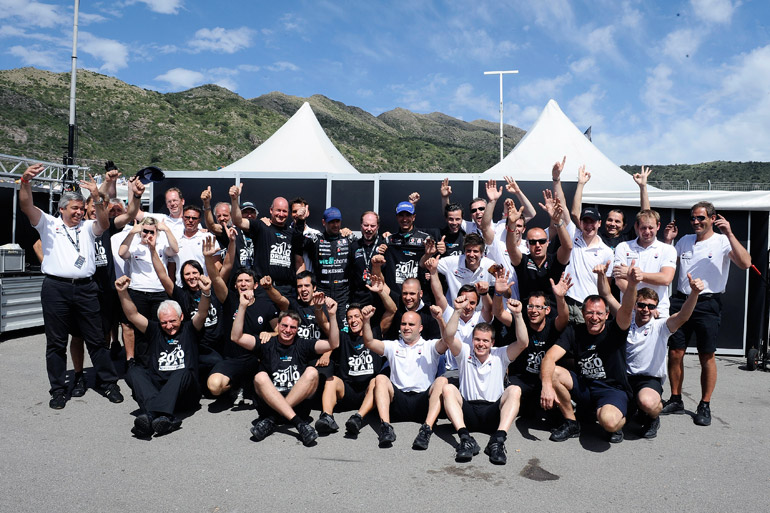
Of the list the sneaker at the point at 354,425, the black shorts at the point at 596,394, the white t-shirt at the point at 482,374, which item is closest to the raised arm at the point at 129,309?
the sneaker at the point at 354,425

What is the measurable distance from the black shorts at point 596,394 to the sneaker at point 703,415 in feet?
2.89

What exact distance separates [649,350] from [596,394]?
22.6 inches

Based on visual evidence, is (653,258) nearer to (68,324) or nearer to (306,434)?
(306,434)

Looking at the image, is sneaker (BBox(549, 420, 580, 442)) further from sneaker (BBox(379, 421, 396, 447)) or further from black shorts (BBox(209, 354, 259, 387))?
black shorts (BBox(209, 354, 259, 387))

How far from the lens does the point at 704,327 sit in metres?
4.55

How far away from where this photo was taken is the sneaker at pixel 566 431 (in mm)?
3920

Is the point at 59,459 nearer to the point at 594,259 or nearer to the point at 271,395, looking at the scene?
the point at 271,395

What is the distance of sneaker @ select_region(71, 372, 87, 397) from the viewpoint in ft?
15.7

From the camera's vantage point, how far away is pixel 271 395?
400cm

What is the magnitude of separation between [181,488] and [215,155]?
4216cm

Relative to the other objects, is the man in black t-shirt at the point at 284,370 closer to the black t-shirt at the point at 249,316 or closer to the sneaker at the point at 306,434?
the sneaker at the point at 306,434

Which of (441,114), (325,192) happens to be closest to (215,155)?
(325,192)

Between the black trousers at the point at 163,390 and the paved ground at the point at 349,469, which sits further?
the black trousers at the point at 163,390

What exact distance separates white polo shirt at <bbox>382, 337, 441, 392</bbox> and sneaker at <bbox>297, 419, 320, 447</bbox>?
2.64 feet
